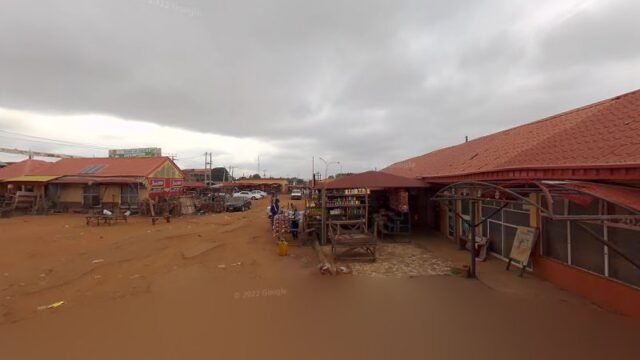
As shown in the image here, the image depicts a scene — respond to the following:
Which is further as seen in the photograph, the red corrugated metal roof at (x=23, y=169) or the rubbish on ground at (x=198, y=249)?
the red corrugated metal roof at (x=23, y=169)

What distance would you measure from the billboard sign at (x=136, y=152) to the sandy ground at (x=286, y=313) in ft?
143

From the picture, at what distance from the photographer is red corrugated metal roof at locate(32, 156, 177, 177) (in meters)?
28.6

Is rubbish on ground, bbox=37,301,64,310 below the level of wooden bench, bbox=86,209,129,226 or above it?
below

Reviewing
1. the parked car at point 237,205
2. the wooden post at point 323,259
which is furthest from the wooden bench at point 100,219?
the wooden post at point 323,259

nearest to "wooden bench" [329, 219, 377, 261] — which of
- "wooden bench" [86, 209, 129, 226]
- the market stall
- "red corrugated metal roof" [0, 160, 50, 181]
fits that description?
the market stall

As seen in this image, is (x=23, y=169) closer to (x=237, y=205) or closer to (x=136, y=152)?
(x=237, y=205)

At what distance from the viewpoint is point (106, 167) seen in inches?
1196

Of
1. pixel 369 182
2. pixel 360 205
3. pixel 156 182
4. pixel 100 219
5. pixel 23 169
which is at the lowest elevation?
pixel 100 219

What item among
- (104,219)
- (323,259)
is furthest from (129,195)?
(323,259)

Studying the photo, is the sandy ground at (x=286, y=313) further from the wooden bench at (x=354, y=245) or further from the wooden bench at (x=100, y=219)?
the wooden bench at (x=100, y=219)

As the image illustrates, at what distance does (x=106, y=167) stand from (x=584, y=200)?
34.2 metres

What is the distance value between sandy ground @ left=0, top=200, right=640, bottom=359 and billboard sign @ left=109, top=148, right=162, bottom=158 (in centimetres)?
4349

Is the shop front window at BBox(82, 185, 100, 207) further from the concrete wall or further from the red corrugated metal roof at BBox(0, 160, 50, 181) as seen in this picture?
the red corrugated metal roof at BBox(0, 160, 50, 181)

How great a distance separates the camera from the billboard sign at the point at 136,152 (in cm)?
5162
